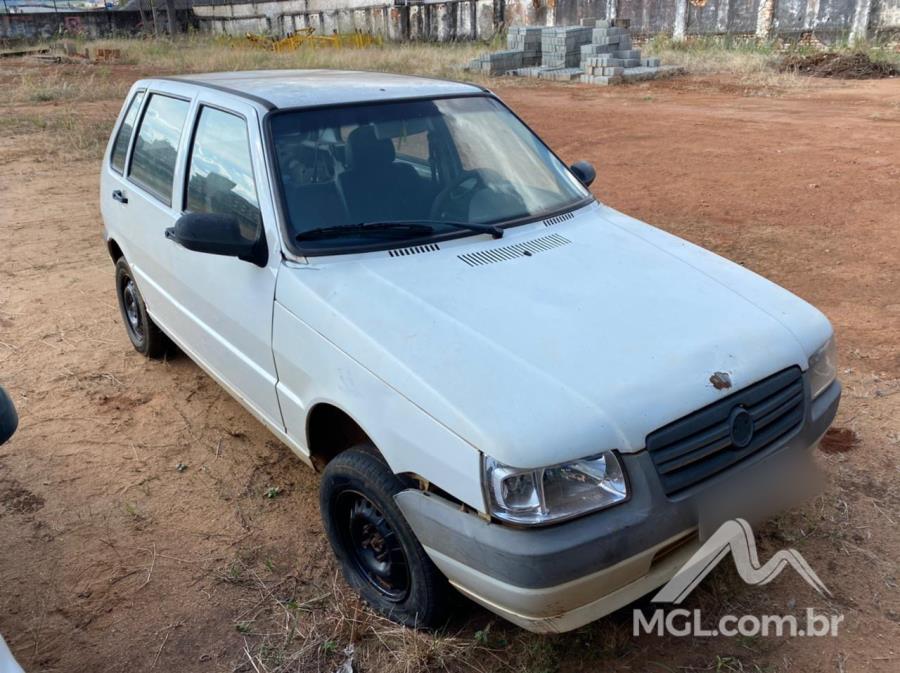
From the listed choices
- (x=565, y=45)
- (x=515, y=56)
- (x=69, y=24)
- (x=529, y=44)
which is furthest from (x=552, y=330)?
(x=69, y=24)

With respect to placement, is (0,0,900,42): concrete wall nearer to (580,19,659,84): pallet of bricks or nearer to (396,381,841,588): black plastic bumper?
(580,19,659,84): pallet of bricks

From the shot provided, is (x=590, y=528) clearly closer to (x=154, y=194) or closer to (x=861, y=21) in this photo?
(x=154, y=194)

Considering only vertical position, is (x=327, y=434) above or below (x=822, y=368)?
below

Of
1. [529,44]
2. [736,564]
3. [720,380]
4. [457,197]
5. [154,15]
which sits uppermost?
[154,15]

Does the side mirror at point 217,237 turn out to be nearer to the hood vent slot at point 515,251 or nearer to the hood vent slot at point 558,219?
the hood vent slot at point 515,251

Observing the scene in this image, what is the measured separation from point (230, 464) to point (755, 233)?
5.57 m

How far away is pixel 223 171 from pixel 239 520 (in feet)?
5.48

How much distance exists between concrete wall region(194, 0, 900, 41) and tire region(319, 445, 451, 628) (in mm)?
24293

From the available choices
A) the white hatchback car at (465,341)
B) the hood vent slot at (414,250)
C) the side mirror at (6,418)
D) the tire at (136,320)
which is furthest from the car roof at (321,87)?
the side mirror at (6,418)

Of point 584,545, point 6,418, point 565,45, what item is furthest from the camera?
point 565,45

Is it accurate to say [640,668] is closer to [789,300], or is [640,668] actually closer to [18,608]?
[789,300]

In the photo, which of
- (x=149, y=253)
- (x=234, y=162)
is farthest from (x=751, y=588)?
(x=149, y=253)

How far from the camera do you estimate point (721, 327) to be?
2.74 meters

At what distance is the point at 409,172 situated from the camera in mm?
3512
